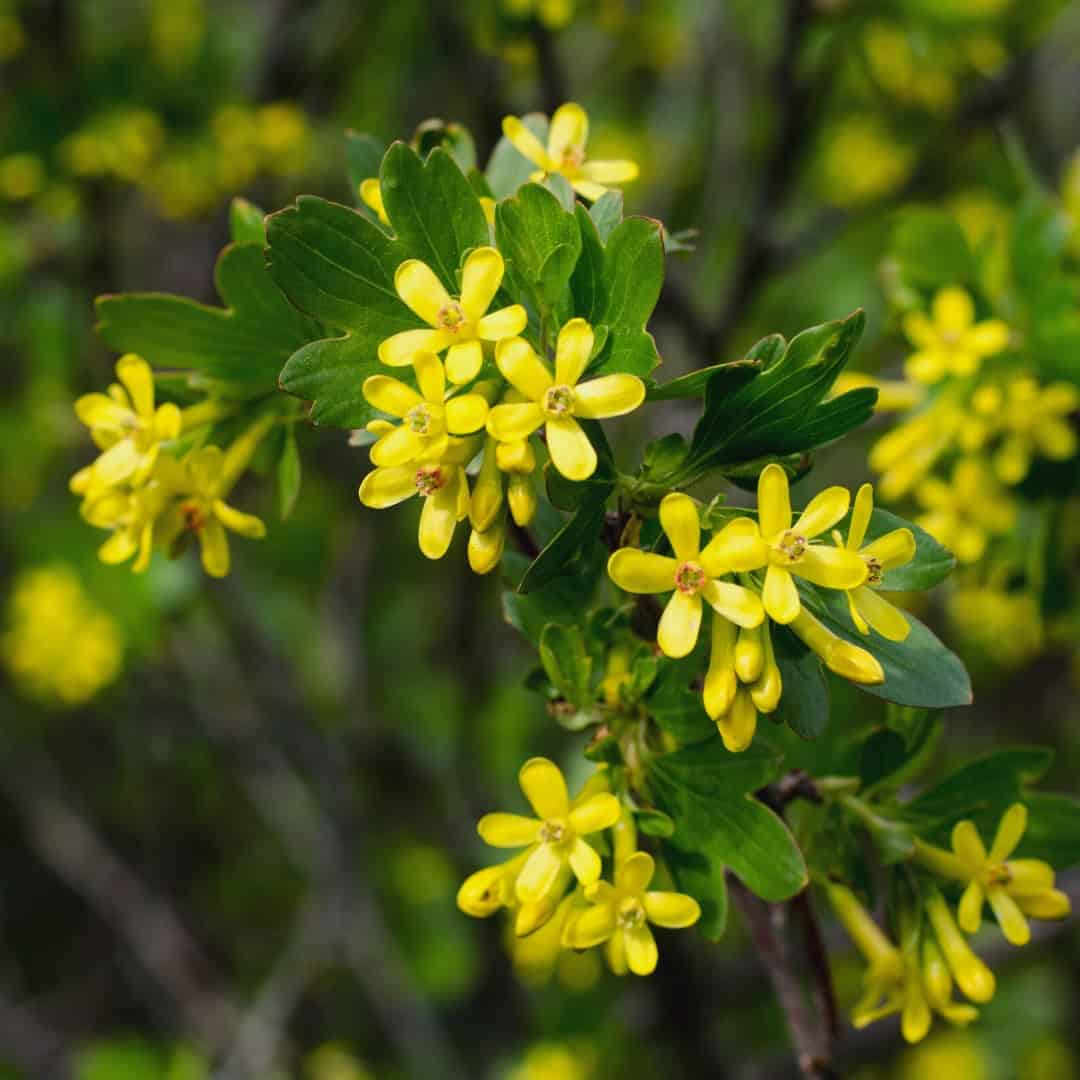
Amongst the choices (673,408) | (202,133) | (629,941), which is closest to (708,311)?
(673,408)

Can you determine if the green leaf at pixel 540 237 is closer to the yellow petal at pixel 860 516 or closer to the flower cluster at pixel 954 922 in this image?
the yellow petal at pixel 860 516

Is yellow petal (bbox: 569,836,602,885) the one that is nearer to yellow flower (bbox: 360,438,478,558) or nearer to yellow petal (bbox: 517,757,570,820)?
yellow petal (bbox: 517,757,570,820)

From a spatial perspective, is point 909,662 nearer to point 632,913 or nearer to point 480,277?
point 632,913

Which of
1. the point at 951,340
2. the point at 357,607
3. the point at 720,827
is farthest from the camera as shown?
the point at 357,607

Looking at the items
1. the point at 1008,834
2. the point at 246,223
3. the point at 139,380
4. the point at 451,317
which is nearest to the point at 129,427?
the point at 139,380

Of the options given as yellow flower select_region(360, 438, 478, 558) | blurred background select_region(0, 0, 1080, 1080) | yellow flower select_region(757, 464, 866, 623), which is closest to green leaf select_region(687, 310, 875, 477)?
yellow flower select_region(757, 464, 866, 623)

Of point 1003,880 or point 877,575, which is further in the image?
point 1003,880
